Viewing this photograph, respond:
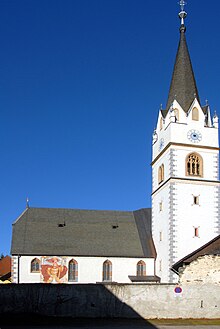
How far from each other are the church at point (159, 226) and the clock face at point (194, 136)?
0.28 ft

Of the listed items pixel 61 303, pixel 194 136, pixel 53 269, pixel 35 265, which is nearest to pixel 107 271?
pixel 53 269

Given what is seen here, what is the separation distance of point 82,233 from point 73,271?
373 cm

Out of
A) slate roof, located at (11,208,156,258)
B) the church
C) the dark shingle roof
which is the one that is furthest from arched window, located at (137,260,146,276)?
the dark shingle roof

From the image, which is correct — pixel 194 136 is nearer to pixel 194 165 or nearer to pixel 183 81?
pixel 194 165

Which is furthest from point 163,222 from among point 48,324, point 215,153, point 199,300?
point 48,324

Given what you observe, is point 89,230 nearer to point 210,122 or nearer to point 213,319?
point 210,122

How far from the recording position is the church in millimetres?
39125

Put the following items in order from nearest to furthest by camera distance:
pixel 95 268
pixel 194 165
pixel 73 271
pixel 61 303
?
pixel 61 303, pixel 194 165, pixel 73 271, pixel 95 268

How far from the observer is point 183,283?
28.2 metres

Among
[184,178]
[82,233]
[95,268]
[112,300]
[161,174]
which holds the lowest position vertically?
[112,300]

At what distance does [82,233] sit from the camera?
43656 mm

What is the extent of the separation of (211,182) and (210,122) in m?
5.62

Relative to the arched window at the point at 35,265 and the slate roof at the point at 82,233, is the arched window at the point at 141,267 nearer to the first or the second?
the slate roof at the point at 82,233

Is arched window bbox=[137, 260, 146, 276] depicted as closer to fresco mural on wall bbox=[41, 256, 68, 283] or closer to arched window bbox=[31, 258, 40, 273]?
fresco mural on wall bbox=[41, 256, 68, 283]
